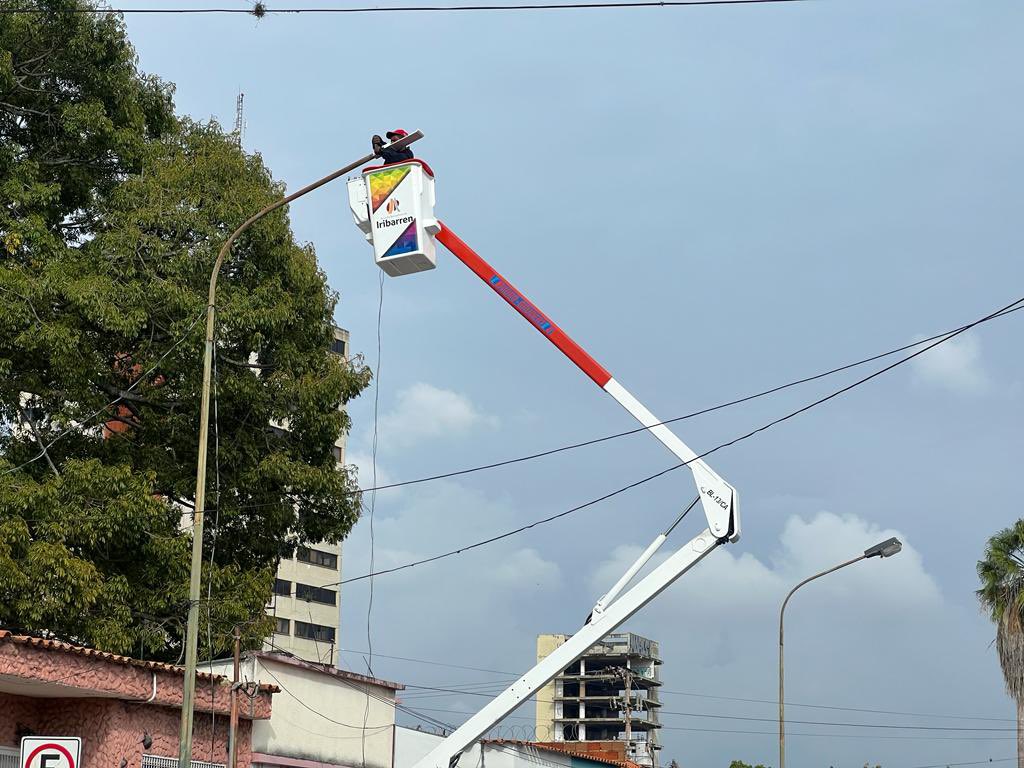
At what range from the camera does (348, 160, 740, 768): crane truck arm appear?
19.6m

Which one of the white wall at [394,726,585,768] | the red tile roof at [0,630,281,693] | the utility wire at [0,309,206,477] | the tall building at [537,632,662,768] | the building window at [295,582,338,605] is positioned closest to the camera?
the red tile roof at [0,630,281,693]

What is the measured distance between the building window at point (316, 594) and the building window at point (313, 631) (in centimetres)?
171

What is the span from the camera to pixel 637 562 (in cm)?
2039

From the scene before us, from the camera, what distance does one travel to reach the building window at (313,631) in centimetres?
8700

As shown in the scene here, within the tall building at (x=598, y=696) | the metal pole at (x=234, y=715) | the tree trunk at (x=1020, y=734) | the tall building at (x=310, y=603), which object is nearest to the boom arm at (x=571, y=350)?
the metal pole at (x=234, y=715)

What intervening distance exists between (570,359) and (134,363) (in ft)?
38.3

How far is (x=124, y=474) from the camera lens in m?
25.7

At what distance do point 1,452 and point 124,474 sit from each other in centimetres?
387

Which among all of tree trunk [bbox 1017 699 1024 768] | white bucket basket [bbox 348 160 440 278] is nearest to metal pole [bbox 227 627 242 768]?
white bucket basket [bbox 348 160 440 278]

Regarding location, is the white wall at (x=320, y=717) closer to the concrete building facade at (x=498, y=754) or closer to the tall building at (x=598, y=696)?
the concrete building facade at (x=498, y=754)

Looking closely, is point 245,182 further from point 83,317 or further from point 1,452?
point 1,452

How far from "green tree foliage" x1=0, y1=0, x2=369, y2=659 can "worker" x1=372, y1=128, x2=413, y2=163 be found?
8485 mm

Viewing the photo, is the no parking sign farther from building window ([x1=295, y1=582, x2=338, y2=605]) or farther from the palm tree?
building window ([x1=295, y1=582, x2=338, y2=605])

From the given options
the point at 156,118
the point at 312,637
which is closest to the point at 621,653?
the point at 312,637
